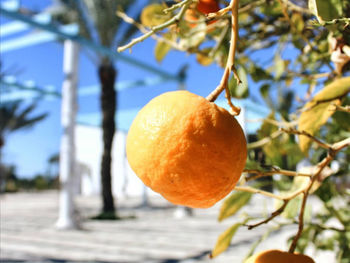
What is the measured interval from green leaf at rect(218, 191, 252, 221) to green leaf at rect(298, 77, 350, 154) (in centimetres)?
18

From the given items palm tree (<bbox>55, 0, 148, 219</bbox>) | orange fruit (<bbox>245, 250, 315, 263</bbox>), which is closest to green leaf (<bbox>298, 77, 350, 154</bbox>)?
orange fruit (<bbox>245, 250, 315, 263</bbox>)

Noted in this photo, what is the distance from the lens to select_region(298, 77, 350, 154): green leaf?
50 cm

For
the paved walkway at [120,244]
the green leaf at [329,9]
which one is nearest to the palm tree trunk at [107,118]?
the paved walkway at [120,244]

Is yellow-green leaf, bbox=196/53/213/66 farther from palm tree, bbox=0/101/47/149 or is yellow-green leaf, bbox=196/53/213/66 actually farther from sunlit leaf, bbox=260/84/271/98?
palm tree, bbox=0/101/47/149

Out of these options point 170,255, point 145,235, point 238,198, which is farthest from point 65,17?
point 238,198

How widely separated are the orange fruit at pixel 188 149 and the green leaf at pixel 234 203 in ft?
1.25

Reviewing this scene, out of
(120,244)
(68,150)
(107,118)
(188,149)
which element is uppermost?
(188,149)

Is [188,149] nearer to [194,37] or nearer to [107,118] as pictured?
[194,37]

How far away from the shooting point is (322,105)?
532 millimetres

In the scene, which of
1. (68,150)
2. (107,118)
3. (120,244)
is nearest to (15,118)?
(107,118)

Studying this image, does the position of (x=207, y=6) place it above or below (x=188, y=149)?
above

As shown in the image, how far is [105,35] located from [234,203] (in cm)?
668

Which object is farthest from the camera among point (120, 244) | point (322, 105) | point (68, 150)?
point (68, 150)

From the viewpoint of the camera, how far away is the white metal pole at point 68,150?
442cm
